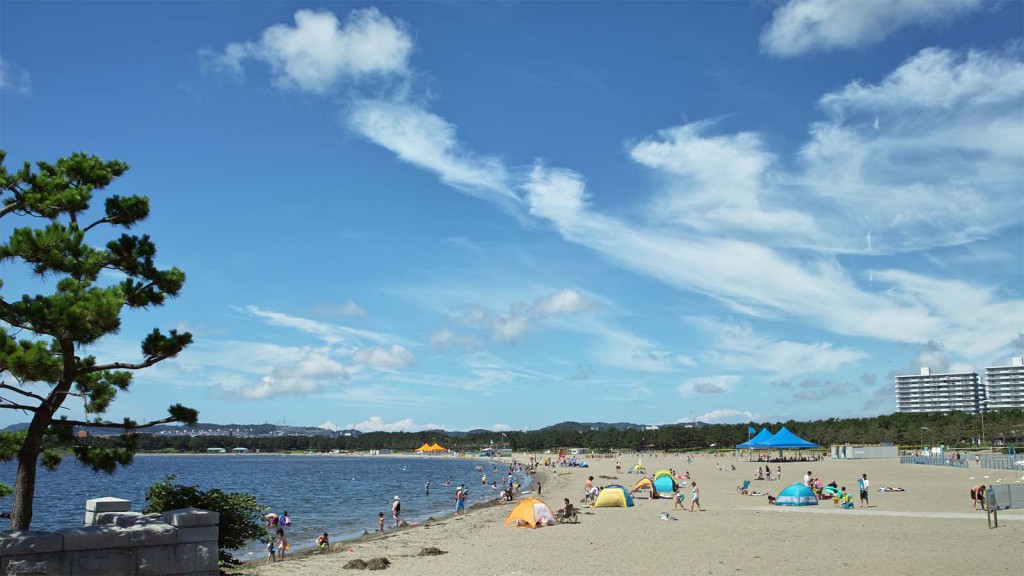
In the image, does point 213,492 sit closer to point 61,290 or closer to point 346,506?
point 61,290

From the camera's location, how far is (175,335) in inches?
406

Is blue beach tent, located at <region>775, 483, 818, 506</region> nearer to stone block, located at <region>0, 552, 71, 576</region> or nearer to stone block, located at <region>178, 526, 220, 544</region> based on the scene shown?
stone block, located at <region>178, 526, 220, 544</region>

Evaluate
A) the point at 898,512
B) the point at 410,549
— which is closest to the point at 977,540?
the point at 898,512

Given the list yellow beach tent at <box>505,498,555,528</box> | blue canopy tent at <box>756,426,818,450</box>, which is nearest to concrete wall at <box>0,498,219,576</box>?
yellow beach tent at <box>505,498,555,528</box>

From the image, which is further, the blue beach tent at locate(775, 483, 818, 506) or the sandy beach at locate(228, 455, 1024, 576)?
the blue beach tent at locate(775, 483, 818, 506)

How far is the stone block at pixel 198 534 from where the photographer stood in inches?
400

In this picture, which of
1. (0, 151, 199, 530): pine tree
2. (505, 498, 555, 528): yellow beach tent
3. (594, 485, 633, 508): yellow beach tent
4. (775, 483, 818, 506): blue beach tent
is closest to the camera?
(0, 151, 199, 530): pine tree

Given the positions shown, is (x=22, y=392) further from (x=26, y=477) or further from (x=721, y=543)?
(x=721, y=543)

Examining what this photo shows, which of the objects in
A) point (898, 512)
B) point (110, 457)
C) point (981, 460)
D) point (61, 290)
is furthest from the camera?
point (981, 460)

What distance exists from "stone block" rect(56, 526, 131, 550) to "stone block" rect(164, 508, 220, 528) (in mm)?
627

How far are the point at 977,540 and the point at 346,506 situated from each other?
3787 cm

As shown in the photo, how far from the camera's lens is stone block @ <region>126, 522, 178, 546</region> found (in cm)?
975

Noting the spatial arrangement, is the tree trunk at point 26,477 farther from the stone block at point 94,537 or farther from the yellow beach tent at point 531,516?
the yellow beach tent at point 531,516

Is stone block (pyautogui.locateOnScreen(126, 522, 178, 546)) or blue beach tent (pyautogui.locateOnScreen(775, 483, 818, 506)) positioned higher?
stone block (pyautogui.locateOnScreen(126, 522, 178, 546))
